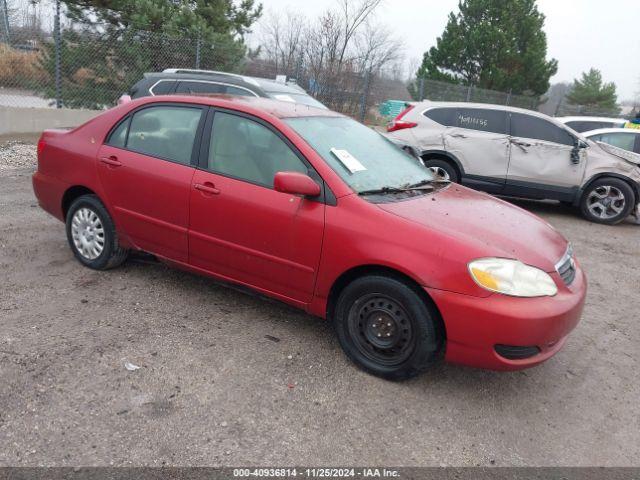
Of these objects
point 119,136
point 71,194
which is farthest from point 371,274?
point 71,194

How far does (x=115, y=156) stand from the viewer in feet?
13.5

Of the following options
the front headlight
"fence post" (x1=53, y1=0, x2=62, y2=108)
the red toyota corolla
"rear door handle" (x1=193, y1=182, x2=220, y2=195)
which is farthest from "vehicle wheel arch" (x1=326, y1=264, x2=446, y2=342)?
"fence post" (x1=53, y1=0, x2=62, y2=108)

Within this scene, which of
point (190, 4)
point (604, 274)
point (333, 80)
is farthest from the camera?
point (333, 80)

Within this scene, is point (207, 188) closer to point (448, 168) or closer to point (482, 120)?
point (448, 168)

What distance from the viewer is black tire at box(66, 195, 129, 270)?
167 inches

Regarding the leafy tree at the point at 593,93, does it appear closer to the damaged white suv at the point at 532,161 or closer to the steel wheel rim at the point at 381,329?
the damaged white suv at the point at 532,161

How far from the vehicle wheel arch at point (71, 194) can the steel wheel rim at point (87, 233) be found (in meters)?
0.15

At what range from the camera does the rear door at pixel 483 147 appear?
827cm

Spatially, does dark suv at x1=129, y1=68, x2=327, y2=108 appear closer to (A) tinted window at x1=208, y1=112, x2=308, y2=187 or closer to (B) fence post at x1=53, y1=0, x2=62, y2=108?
(B) fence post at x1=53, y1=0, x2=62, y2=108

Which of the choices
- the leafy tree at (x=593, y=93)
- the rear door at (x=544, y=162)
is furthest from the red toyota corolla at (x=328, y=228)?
the leafy tree at (x=593, y=93)

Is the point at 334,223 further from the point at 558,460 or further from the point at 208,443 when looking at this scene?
the point at 558,460

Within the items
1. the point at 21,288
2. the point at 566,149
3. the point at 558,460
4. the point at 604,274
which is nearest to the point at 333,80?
the point at 566,149

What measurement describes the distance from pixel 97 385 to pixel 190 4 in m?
13.9

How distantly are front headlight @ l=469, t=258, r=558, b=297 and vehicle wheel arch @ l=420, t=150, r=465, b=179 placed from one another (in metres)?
5.67
